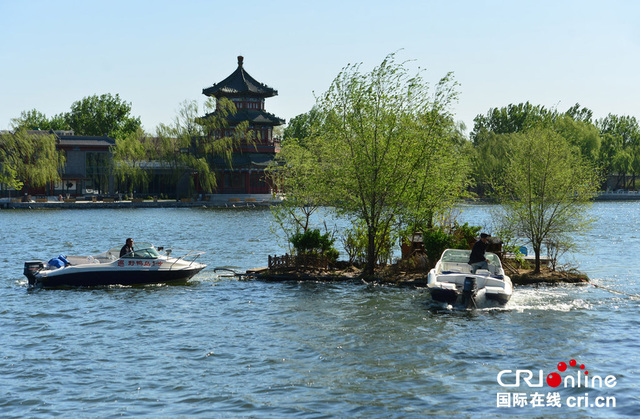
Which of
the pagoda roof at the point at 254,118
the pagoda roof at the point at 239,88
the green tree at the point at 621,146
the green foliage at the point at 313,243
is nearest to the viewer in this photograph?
the green foliage at the point at 313,243

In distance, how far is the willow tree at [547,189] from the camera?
30.6m

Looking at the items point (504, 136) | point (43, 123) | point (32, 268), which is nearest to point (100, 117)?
point (43, 123)

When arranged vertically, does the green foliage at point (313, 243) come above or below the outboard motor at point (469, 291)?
above

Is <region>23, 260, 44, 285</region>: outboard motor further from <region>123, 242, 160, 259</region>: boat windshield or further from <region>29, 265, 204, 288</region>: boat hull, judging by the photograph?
<region>123, 242, 160, 259</region>: boat windshield

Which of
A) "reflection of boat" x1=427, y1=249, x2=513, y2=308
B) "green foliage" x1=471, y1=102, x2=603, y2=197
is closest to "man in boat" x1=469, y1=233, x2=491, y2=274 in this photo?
"reflection of boat" x1=427, y1=249, x2=513, y2=308

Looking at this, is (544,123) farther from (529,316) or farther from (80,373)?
(80,373)

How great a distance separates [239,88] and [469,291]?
290ft

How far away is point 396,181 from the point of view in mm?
30797

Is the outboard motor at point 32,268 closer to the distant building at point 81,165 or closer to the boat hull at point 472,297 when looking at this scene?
the boat hull at point 472,297

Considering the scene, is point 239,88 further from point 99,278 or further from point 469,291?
point 469,291

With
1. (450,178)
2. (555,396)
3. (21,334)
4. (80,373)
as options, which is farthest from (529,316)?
(21,334)

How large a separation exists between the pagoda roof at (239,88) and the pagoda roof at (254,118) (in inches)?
111

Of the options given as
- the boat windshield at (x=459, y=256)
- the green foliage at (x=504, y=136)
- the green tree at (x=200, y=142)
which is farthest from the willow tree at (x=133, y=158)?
the boat windshield at (x=459, y=256)

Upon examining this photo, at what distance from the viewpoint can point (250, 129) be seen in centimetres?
10631
